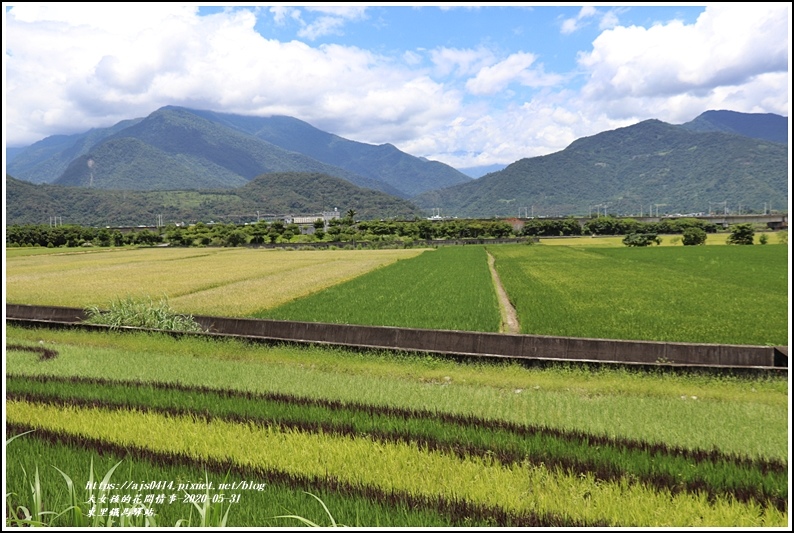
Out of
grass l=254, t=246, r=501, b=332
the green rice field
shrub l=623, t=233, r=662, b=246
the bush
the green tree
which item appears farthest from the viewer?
shrub l=623, t=233, r=662, b=246

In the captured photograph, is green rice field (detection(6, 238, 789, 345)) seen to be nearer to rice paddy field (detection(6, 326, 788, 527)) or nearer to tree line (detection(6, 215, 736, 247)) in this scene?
rice paddy field (detection(6, 326, 788, 527))

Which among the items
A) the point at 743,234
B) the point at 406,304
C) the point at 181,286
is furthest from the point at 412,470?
the point at 743,234

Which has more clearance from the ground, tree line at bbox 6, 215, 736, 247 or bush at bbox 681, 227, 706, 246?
tree line at bbox 6, 215, 736, 247

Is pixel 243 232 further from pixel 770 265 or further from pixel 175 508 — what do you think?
pixel 175 508

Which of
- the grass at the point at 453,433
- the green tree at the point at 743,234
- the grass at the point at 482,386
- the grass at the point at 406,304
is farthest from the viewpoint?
the green tree at the point at 743,234

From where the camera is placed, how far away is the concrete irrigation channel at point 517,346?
11.3m

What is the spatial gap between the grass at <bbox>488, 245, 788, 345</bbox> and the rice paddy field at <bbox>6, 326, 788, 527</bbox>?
6.42 meters

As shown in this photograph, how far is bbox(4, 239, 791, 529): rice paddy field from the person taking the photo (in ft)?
13.9

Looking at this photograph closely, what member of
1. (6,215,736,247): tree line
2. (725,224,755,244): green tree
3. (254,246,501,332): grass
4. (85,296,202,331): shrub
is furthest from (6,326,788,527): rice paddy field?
(6,215,736,247): tree line

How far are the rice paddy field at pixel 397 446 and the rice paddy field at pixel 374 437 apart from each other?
3 centimetres

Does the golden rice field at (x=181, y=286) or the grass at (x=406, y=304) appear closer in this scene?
the grass at (x=406, y=304)

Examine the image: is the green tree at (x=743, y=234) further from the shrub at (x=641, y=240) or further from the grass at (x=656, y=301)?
the grass at (x=656, y=301)

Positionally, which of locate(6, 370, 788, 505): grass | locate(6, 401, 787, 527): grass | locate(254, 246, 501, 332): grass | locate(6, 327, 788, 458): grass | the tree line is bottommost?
locate(254, 246, 501, 332): grass

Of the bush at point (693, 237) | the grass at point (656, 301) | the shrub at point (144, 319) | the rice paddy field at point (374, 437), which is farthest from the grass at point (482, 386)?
the bush at point (693, 237)
